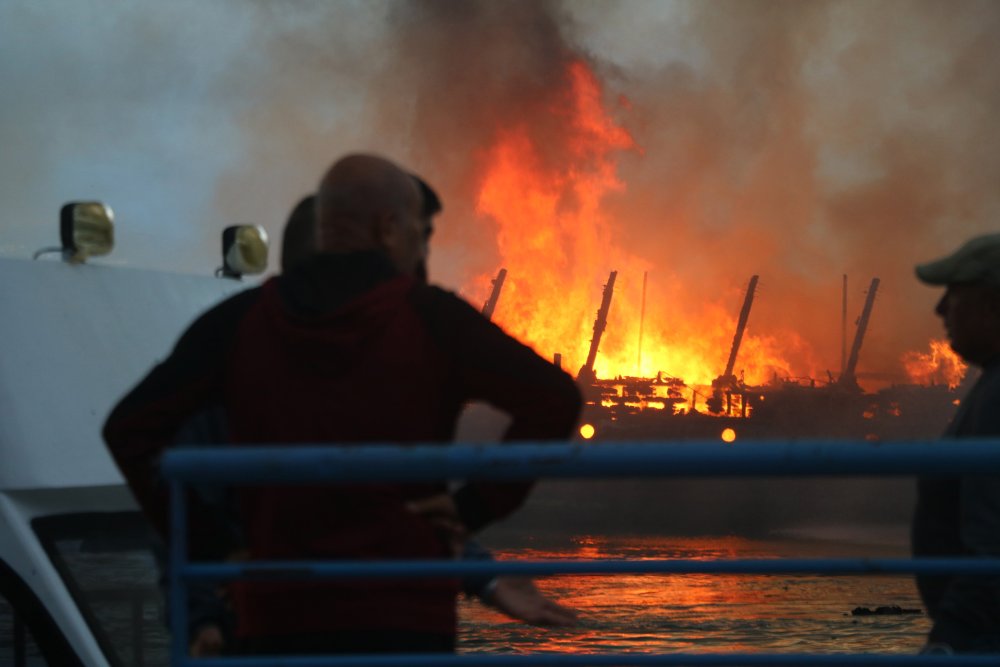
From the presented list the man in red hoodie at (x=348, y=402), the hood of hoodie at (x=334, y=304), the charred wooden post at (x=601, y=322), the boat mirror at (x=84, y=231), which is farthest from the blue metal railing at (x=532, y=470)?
the charred wooden post at (x=601, y=322)

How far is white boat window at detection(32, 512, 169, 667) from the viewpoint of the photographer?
13.7 ft

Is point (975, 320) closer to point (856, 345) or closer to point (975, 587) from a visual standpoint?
point (975, 587)

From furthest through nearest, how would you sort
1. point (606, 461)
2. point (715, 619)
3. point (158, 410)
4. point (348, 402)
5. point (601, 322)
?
point (601, 322) < point (715, 619) < point (158, 410) < point (348, 402) < point (606, 461)

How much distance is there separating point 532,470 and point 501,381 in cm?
53

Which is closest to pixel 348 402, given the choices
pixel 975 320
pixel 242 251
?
pixel 975 320

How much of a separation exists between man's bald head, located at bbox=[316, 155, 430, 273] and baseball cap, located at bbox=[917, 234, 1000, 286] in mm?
1233

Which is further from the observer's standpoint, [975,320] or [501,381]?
[975,320]

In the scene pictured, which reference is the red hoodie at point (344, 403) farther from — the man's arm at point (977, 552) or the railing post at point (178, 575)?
the man's arm at point (977, 552)

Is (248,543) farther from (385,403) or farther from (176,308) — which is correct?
(176,308)

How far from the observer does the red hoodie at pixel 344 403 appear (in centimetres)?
238

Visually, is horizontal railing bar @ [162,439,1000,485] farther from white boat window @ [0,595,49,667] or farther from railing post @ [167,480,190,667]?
white boat window @ [0,595,49,667]

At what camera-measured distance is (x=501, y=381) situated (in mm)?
2473

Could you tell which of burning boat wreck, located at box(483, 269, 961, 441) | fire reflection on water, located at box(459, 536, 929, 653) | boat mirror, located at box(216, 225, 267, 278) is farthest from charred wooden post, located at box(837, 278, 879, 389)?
boat mirror, located at box(216, 225, 267, 278)

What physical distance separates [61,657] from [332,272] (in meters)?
2.02
